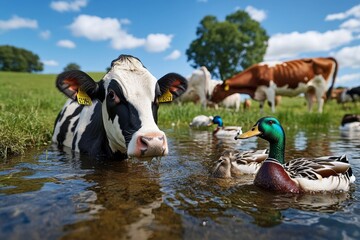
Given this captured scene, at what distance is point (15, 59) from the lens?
10644 centimetres

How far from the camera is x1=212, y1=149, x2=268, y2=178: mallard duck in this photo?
4527 millimetres

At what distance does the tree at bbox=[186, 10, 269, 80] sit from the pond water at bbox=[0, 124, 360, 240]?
49.5 metres

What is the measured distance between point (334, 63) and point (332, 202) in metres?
15.5

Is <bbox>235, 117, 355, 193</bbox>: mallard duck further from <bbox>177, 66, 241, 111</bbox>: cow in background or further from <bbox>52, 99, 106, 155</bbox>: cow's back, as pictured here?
<bbox>177, 66, 241, 111</bbox>: cow in background

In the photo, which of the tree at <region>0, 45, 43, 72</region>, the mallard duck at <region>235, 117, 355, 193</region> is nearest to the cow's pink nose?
the mallard duck at <region>235, 117, 355, 193</region>

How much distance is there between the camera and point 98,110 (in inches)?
230

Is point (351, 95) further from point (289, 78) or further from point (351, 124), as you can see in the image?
point (351, 124)

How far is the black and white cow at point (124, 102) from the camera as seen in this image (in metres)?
3.68

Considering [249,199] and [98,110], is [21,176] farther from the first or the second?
[249,199]

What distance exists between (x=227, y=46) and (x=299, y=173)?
51017mm

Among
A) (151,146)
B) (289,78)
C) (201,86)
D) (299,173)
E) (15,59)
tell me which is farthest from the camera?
(15,59)

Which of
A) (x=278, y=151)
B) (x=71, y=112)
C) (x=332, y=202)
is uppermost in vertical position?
(x=71, y=112)

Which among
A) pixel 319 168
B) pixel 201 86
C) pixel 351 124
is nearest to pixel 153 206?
pixel 319 168

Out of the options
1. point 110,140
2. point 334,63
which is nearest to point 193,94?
point 334,63
